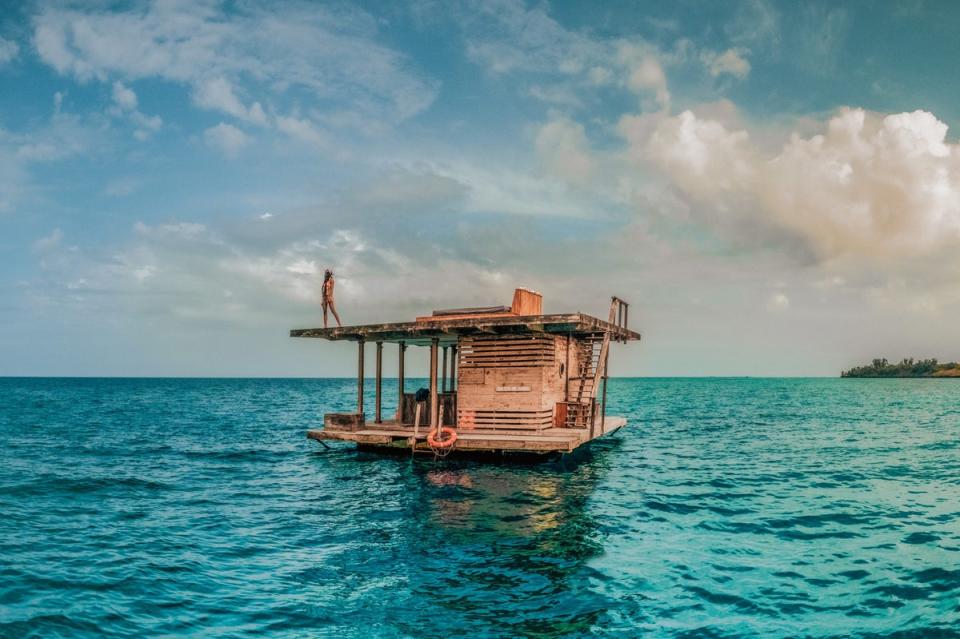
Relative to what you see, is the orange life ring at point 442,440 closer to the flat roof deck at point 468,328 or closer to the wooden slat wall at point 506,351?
the wooden slat wall at point 506,351

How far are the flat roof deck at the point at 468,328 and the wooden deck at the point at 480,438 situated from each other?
371cm

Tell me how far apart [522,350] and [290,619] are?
52.9 ft

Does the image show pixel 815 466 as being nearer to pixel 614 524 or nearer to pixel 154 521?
pixel 614 524

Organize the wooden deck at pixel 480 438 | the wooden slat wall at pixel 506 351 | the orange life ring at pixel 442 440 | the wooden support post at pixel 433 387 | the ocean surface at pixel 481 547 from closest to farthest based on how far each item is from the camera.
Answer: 1. the ocean surface at pixel 481 547
2. the wooden deck at pixel 480 438
3. the orange life ring at pixel 442 440
4. the wooden slat wall at pixel 506 351
5. the wooden support post at pixel 433 387

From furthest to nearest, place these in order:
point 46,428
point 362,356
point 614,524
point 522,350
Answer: point 46,428
point 362,356
point 522,350
point 614,524

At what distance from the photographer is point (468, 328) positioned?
2380 cm

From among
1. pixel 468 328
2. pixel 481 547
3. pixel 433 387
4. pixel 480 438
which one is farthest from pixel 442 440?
pixel 481 547

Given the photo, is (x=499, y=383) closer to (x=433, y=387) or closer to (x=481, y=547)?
(x=433, y=387)

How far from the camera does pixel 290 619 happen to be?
31.7 feet

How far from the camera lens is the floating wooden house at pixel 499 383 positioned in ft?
76.5

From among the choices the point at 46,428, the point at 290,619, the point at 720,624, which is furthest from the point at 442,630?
the point at 46,428

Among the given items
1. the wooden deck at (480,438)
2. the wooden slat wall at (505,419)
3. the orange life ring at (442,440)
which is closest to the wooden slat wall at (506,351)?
the wooden slat wall at (505,419)

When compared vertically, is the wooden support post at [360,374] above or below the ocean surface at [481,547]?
above

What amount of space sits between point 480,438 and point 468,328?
3910 mm
